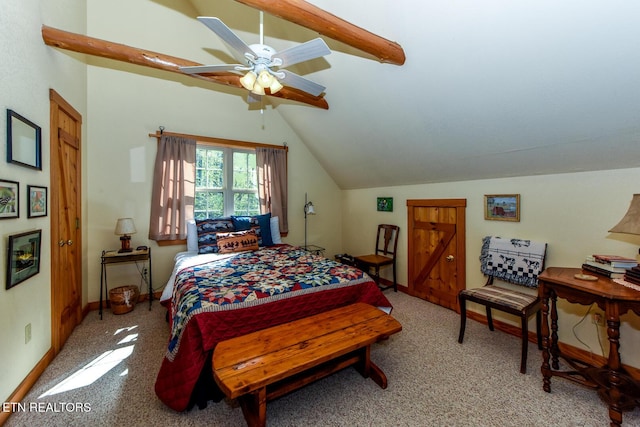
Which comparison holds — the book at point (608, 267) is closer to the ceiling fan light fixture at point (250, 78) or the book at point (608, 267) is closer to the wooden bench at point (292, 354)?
the wooden bench at point (292, 354)

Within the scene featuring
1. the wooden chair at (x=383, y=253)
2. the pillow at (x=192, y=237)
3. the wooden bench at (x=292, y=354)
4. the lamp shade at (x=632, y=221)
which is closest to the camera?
the wooden bench at (x=292, y=354)

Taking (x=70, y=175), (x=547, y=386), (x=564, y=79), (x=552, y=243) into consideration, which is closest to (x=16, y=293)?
(x=70, y=175)

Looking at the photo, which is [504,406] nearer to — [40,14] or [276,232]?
[276,232]

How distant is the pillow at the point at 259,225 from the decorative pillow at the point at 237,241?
0.76ft

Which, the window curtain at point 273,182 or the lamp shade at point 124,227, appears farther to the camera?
the window curtain at point 273,182

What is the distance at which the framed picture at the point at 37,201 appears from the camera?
1.86 meters

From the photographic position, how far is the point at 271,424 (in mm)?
1592

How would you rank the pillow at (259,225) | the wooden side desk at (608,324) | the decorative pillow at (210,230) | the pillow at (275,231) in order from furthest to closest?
the pillow at (275,231) → the pillow at (259,225) → the decorative pillow at (210,230) → the wooden side desk at (608,324)

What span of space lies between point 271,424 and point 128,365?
4.52ft

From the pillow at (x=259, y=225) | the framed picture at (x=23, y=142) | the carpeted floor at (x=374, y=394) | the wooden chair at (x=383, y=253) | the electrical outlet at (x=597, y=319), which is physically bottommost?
the carpeted floor at (x=374, y=394)

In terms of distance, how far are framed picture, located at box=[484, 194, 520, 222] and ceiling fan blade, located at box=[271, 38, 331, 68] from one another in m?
2.31

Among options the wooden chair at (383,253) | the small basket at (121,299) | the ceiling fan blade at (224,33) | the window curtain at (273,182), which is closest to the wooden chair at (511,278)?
the wooden chair at (383,253)

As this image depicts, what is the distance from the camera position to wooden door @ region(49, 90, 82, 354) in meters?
2.22

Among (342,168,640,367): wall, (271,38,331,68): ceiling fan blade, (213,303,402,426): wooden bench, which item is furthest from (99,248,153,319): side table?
(342,168,640,367): wall
